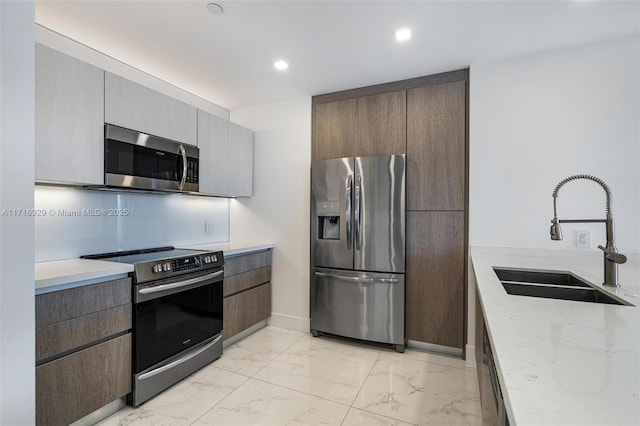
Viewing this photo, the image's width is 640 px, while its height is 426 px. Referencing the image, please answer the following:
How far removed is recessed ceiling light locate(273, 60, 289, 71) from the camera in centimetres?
248

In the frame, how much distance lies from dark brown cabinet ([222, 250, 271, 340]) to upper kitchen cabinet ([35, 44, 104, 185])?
1276 millimetres

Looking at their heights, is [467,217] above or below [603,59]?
below

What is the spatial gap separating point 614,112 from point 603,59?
399 millimetres

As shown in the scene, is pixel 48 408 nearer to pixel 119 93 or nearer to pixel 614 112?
pixel 119 93

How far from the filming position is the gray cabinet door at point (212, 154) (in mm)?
2701

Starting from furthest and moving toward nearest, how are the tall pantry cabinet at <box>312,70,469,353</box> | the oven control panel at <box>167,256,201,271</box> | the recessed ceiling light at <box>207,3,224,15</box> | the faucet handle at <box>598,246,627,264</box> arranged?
1. the tall pantry cabinet at <box>312,70,469,353</box>
2. the oven control panel at <box>167,256,201,271</box>
3. the recessed ceiling light at <box>207,3,224,15</box>
4. the faucet handle at <box>598,246,627,264</box>

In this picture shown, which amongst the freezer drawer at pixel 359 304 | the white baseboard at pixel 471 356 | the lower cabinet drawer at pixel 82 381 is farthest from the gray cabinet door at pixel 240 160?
the white baseboard at pixel 471 356

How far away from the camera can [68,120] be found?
175 cm

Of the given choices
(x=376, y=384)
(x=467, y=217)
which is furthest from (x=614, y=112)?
(x=376, y=384)

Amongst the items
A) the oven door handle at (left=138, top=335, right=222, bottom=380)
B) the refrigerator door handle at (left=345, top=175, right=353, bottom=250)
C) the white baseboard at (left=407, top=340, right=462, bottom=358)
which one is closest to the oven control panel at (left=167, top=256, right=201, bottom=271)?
the oven door handle at (left=138, top=335, right=222, bottom=380)

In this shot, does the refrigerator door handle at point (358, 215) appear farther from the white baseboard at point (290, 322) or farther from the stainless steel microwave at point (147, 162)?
the stainless steel microwave at point (147, 162)

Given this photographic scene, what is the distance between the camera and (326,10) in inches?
71.8

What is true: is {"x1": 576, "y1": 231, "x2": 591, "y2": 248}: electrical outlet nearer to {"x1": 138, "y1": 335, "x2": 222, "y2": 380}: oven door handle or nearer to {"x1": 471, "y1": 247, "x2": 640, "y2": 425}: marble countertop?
{"x1": 471, "y1": 247, "x2": 640, "y2": 425}: marble countertop

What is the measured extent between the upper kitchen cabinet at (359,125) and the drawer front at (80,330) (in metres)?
2.15
